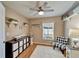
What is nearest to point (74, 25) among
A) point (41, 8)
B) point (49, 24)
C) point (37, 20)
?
point (41, 8)

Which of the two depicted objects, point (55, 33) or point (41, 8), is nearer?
point (41, 8)

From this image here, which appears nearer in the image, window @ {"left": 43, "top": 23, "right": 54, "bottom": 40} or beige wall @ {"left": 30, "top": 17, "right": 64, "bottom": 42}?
beige wall @ {"left": 30, "top": 17, "right": 64, "bottom": 42}

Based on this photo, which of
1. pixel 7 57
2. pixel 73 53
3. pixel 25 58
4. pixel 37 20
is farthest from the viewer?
pixel 37 20

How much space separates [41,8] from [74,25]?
251 centimetres

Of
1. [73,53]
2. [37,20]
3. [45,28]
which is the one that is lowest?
[73,53]

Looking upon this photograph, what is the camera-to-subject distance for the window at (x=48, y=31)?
866 cm

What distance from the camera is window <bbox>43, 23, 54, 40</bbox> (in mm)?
8664

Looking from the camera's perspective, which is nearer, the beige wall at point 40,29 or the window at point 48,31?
the beige wall at point 40,29

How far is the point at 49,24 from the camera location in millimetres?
8711

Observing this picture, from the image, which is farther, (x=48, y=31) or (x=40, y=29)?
(x=40, y=29)

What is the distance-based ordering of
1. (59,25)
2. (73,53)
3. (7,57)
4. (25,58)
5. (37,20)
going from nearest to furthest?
(73,53) → (7,57) → (25,58) → (59,25) → (37,20)

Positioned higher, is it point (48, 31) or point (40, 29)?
point (40, 29)

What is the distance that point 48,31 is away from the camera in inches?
347

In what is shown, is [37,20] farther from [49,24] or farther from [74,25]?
[74,25]
